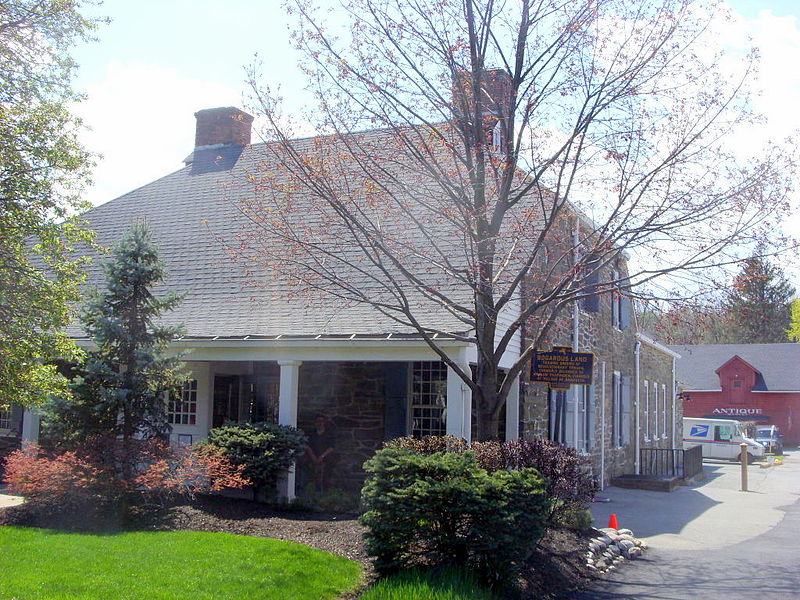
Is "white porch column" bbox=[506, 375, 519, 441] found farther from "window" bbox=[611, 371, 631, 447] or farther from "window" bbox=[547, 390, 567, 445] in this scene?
"window" bbox=[611, 371, 631, 447]

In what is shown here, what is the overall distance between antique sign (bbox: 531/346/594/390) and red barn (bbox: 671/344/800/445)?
34552 millimetres

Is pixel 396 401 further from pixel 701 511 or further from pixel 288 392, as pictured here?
pixel 701 511

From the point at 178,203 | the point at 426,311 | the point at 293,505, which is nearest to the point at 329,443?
the point at 293,505

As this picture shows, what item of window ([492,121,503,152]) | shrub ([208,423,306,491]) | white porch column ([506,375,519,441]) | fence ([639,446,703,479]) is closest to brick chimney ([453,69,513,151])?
window ([492,121,503,152])

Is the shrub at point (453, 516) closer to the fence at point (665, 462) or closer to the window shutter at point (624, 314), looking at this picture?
the window shutter at point (624, 314)

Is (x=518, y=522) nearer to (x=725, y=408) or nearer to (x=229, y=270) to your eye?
(x=229, y=270)

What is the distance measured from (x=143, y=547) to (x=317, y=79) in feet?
18.1

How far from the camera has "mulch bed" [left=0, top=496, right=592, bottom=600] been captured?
25.6 ft

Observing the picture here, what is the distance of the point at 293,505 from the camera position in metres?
11.5

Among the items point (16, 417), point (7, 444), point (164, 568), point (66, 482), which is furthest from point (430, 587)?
point (16, 417)

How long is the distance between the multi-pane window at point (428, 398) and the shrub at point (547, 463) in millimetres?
4563

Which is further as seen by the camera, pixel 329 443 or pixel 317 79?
pixel 329 443

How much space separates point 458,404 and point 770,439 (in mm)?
30356

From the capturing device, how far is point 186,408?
15.1 meters
